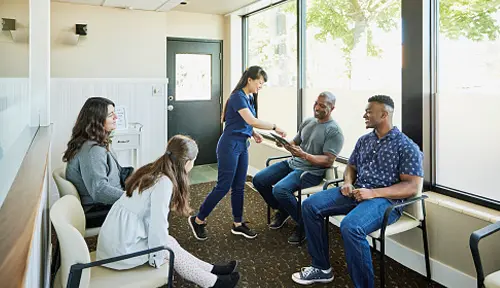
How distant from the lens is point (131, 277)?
179cm

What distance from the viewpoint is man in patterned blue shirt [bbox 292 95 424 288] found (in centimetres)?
227

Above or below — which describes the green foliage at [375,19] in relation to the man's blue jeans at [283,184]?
above

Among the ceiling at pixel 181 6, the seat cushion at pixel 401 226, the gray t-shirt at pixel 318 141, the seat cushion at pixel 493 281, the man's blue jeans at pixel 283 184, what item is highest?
the ceiling at pixel 181 6

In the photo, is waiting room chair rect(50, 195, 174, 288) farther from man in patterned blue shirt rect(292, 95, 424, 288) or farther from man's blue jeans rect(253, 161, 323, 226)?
man's blue jeans rect(253, 161, 323, 226)

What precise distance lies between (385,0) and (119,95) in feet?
11.4

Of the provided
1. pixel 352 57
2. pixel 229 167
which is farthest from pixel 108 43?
pixel 352 57

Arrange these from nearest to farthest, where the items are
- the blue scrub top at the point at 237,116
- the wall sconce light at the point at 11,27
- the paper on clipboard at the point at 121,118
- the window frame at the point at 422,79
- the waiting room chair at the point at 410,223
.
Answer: the wall sconce light at the point at 11,27
the waiting room chair at the point at 410,223
the window frame at the point at 422,79
the blue scrub top at the point at 237,116
the paper on clipboard at the point at 121,118

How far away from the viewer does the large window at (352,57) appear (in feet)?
10.4

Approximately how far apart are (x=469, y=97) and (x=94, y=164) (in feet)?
8.08

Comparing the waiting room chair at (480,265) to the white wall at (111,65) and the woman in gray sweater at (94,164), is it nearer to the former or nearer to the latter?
the woman in gray sweater at (94,164)

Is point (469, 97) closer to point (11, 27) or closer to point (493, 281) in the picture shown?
point (493, 281)

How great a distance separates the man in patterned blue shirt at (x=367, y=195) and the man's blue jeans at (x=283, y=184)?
0.50 meters

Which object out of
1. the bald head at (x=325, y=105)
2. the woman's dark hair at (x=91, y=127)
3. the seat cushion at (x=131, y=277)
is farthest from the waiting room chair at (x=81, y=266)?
the bald head at (x=325, y=105)

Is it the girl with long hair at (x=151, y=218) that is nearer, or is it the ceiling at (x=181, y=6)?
the girl with long hair at (x=151, y=218)
